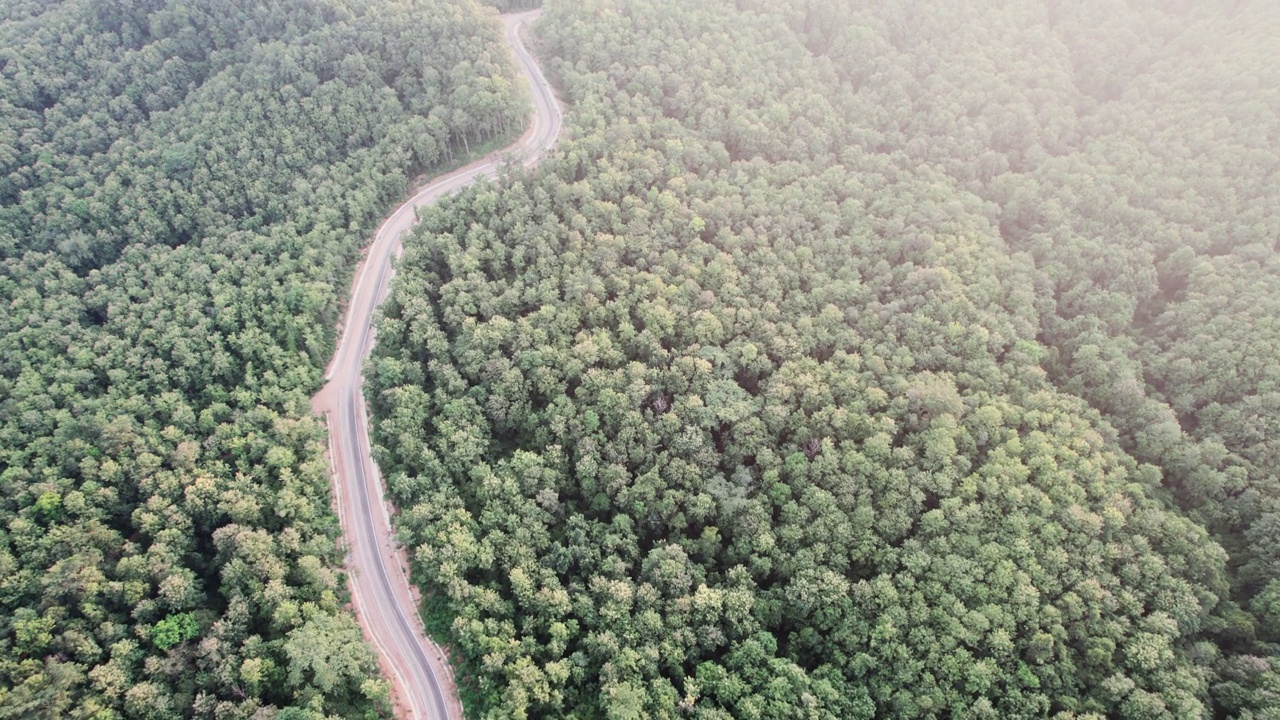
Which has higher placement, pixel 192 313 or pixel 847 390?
pixel 847 390

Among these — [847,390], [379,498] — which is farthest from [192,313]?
[847,390]

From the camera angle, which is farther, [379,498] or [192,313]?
[192,313]

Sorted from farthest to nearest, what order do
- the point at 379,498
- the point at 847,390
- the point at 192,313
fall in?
the point at 192,313 < the point at 847,390 < the point at 379,498

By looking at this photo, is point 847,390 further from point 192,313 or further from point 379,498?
point 192,313

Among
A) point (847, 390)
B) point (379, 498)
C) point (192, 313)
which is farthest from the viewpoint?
point (192, 313)

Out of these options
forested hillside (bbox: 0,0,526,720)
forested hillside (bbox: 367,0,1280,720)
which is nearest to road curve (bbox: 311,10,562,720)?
forested hillside (bbox: 0,0,526,720)

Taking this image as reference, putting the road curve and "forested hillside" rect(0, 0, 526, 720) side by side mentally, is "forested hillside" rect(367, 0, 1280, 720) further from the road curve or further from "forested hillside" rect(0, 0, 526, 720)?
"forested hillside" rect(0, 0, 526, 720)

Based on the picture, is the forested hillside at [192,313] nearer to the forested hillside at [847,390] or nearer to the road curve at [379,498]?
the road curve at [379,498]

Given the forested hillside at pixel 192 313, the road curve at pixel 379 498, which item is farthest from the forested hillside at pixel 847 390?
the forested hillside at pixel 192 313
